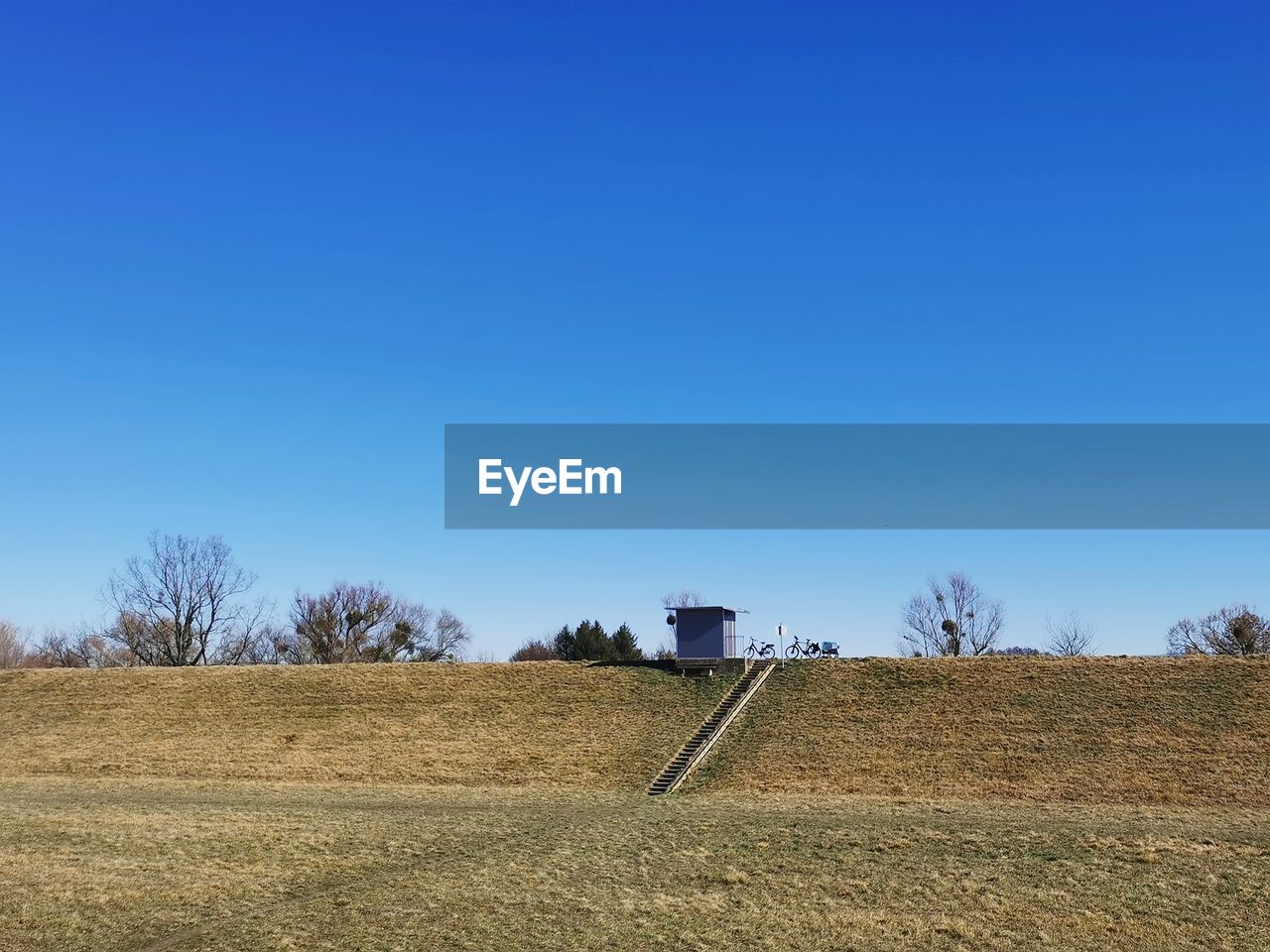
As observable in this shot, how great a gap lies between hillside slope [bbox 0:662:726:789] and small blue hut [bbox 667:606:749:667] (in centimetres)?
166

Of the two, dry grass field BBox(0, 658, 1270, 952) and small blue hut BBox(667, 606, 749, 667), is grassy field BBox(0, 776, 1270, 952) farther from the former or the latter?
small blue hut BBox(667, 606, 749, 667)

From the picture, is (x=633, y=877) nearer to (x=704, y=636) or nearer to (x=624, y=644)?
(x=704, y=636)

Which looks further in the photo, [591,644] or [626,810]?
[591,644]

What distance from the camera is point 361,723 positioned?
177 feet

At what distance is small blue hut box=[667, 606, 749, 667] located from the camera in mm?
57500

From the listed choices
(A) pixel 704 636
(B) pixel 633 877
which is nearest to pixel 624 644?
(A) pixel 704 636

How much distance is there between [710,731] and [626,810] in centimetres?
1321

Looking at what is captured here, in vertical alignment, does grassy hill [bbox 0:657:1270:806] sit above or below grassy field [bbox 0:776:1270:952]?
above

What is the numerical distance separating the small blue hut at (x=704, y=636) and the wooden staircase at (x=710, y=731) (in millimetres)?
1916

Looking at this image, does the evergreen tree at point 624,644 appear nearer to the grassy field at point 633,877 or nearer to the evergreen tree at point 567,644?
the evergreen tree at point 567,644

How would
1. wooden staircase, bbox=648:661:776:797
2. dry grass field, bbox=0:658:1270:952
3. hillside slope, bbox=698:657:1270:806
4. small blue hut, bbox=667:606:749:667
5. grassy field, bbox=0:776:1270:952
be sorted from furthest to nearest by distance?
1. small blue hut, bbox=667:606:749:667
2. wooden staircase, bbox=648:661:776:797
3. hillside slope, bbox=698:657:1270:806
4. dry grass field, bbox=0:658:1270:952
5. grassy field, bbox=0:776:1270:952

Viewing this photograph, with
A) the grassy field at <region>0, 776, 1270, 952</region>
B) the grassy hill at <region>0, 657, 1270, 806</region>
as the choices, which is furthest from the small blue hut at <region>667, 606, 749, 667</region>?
the grassy field at <region>0, 776, 1270, 952</region>

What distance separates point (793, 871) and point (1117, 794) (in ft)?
64.2

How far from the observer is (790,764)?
44000mm
